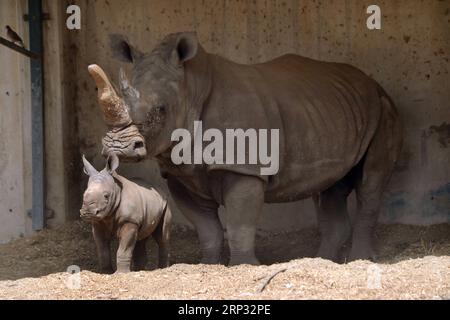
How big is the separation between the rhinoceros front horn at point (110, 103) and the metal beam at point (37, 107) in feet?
8.21

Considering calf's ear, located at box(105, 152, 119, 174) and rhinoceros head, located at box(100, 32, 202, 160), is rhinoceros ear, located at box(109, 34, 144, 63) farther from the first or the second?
calf's ear, located at box(105, 152, 119, 174)

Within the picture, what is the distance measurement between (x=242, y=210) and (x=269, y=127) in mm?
723

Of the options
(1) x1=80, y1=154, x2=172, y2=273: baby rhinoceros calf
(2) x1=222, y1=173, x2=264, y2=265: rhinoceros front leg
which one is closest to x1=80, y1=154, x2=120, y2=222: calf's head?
(1) x1=80, y1=154, x2=172, y2=273: baby rhinoceros calf

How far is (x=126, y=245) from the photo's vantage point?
Result: 29.0ft

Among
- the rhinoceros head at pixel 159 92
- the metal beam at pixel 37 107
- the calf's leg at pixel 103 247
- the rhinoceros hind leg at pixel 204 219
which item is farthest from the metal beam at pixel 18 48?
the calf's leg at pixel 103 247

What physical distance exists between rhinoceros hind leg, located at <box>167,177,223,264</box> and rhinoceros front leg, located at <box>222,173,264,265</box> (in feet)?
1.54

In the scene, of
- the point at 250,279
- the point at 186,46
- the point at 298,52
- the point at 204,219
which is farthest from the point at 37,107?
the point at 250,279

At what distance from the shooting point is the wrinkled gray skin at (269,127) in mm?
9141

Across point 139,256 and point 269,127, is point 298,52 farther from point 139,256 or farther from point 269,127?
point 139,256

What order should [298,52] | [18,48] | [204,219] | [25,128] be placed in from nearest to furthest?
[204,219]
[18,48]
[25,128]
[298,52]

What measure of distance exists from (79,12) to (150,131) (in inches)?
116

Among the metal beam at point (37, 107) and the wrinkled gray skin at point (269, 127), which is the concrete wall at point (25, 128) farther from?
the wrinkled gray skin at point (269, 127)

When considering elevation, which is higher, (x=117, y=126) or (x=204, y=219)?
(x=117, y=126)

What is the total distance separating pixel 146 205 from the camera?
9117 millimetres
